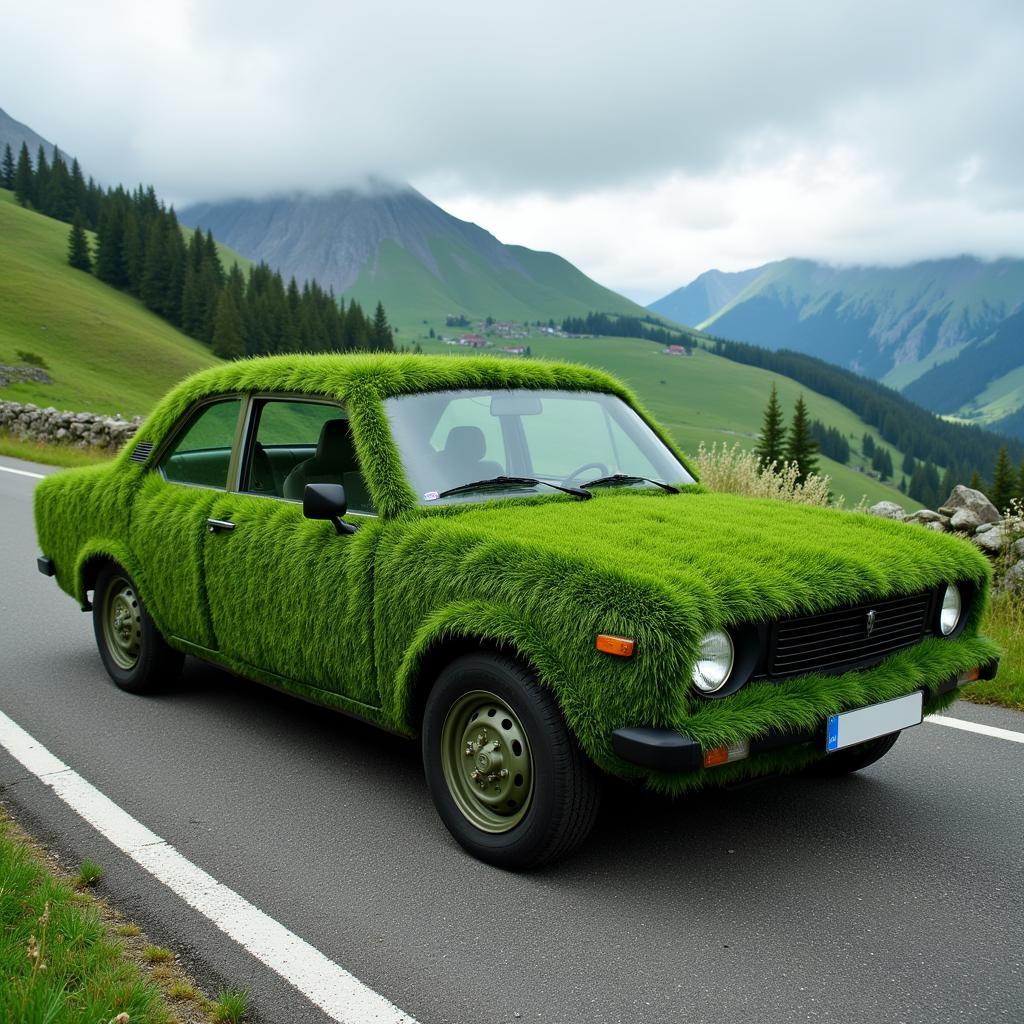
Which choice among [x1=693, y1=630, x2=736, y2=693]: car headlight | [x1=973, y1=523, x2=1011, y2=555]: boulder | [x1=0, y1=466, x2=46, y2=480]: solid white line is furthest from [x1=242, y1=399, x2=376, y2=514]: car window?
[x1=0, y1=466, x2=46, y2=480]: solid white line

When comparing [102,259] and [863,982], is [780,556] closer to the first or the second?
[863,982]

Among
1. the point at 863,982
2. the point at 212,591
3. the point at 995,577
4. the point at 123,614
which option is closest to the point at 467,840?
the point at 863,982

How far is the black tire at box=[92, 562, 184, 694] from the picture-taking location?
18.8ft

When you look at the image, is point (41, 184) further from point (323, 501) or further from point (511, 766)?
point (511, 766)

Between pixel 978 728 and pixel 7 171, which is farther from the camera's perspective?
pixel 7 171

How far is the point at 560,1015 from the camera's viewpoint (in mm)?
2832

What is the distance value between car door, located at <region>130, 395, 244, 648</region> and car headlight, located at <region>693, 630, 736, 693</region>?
9.14ft

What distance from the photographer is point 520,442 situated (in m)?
4.86

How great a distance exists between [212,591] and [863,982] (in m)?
3.43

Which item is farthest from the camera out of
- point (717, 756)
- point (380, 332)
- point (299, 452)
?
point (380, 332)

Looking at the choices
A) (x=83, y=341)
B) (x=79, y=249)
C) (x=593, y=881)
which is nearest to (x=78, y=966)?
(x=593, y=881)

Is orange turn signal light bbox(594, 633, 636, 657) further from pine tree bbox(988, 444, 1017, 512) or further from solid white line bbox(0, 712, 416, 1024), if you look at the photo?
pine tree bbox(988, 444, 1017, 512)

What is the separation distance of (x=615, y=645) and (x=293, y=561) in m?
1.84

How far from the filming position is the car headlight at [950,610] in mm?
4328
